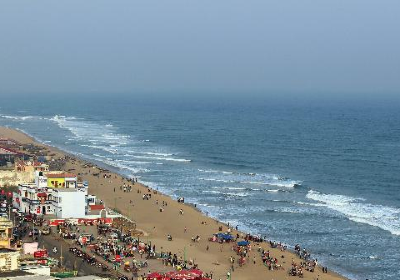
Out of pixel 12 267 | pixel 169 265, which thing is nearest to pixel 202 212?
pixel 169 265

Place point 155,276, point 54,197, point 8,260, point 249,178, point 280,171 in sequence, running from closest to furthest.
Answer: point 8,260
point 155,276
point 54,197
point 249,178
point 280,171

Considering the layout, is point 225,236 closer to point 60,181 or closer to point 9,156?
point 60,181

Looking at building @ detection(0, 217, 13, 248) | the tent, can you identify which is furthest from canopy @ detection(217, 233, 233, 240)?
building @ detection(0, 217, 13, 248)

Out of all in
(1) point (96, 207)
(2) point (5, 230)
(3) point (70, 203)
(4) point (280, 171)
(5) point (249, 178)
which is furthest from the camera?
(4) point (280, 171)

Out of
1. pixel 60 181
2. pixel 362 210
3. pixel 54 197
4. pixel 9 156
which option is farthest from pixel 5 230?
pixel 9 156

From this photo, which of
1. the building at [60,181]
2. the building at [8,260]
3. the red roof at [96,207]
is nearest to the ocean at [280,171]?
the red roof at [96,207]

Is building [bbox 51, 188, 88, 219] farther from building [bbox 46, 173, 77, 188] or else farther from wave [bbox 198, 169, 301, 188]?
wave [bbox 198, 169, 301, 188]
